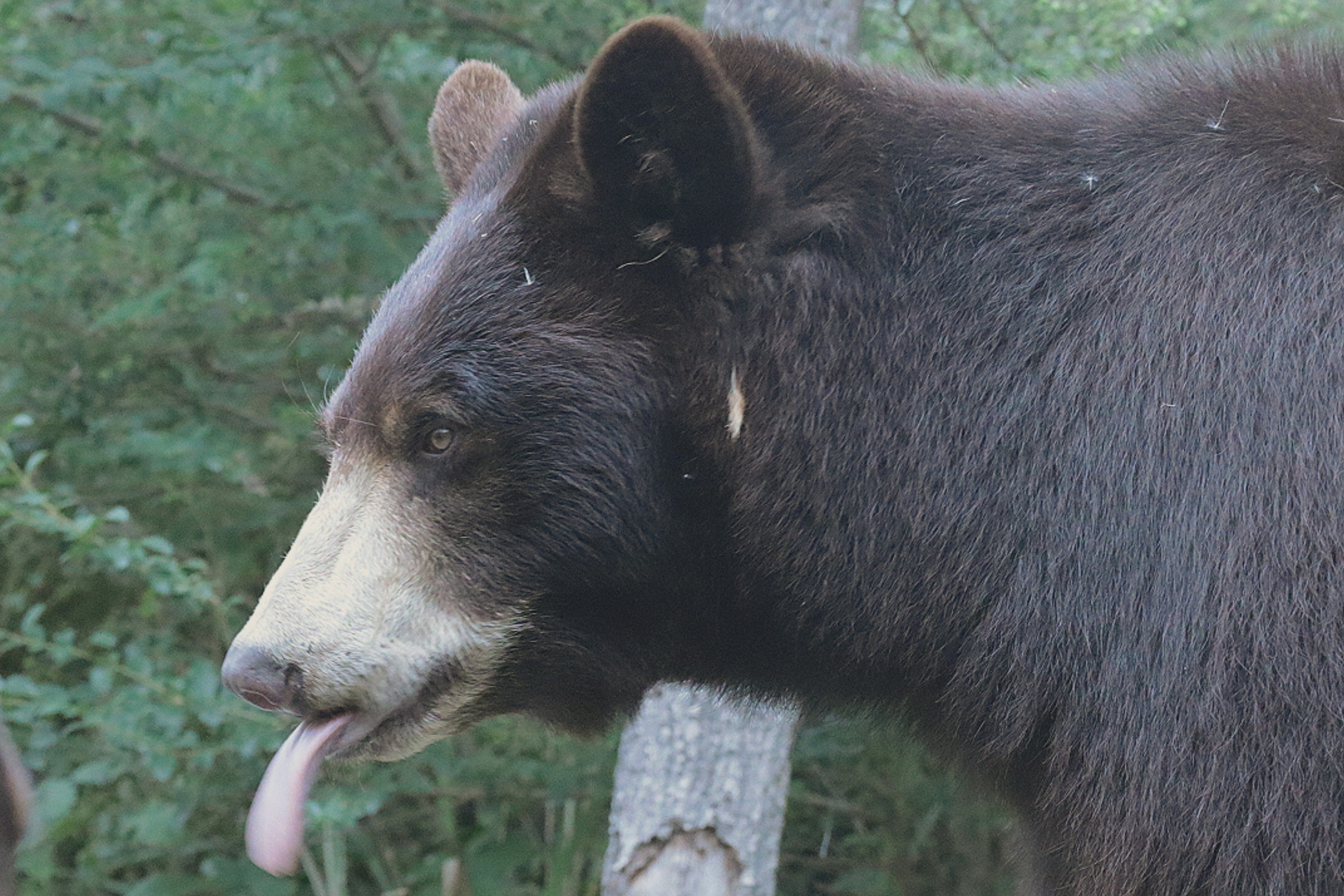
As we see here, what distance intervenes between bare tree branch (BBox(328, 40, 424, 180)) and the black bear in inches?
109

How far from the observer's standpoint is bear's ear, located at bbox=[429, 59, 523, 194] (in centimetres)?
312

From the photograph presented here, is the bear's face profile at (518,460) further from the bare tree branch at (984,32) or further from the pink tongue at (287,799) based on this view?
the bare tree branch at (984,32)

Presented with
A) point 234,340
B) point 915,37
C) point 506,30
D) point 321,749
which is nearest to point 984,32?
point 915,37

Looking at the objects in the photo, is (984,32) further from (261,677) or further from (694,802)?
(261,677)

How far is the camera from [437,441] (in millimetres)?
2484

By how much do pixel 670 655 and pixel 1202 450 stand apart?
1079 mm

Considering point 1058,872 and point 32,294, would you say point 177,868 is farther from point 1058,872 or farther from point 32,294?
point 1058,872

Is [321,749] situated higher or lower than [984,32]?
lower

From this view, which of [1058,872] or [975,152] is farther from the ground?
[975,152]

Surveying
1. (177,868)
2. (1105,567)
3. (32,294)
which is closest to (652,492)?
(1105,567)

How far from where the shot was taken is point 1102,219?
7.91 feet

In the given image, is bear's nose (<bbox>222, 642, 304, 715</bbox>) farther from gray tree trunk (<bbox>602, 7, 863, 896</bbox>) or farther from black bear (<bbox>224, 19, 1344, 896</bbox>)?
gray tree trunk (<bbox>602, 7, 863, 896</bbox>)

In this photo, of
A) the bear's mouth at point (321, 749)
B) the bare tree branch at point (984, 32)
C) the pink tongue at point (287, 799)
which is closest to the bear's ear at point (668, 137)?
the bear's mouth at point (321, 749)

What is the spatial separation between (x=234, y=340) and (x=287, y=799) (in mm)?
3103
